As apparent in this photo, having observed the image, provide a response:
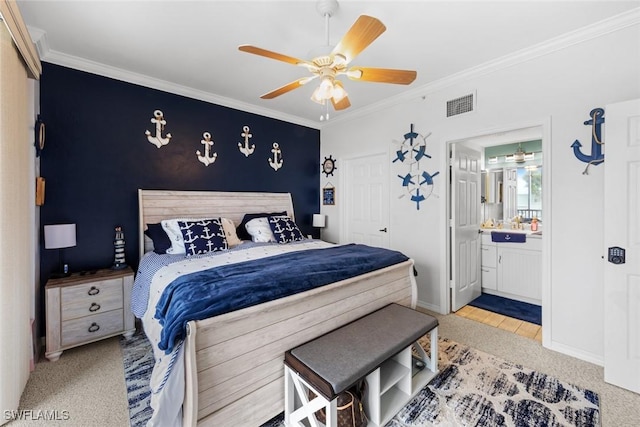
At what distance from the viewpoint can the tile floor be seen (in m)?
2.76

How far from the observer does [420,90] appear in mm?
3289

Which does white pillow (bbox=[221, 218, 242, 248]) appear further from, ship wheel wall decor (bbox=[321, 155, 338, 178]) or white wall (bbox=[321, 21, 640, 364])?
white wall (bbox=[321, 21, 640, 364])

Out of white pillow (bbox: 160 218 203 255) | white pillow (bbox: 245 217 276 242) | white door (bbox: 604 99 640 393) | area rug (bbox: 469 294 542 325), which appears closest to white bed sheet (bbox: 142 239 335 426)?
white pillow (bbox: 245 217 276 242)

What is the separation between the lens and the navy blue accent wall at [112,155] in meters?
2.59

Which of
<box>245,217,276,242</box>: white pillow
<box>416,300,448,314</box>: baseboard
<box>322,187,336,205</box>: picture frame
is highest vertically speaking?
<box>322,187,336,205</box>: picture frame

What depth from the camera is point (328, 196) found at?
4.70 meters

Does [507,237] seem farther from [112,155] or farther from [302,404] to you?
[112,155]

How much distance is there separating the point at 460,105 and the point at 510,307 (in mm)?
2562

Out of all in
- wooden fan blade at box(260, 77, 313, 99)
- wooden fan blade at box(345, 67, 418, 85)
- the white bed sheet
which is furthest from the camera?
wooden fan blade at box(260, 77, 313, 99)

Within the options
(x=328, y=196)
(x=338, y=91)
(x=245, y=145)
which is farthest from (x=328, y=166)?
(x=338, y=91)

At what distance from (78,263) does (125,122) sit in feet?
5.02

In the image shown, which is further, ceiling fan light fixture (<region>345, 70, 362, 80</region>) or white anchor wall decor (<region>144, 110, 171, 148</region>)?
white anchor wall decor (<region>144, 110, 171, 148</region>)

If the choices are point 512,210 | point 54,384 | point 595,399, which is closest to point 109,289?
point 54,384

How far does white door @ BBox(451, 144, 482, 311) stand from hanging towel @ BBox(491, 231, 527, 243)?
8.0 inches
